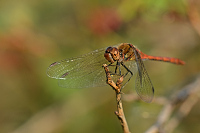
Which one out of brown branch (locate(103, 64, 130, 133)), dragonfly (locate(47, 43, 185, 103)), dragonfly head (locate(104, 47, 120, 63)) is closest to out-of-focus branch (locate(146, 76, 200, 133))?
dragonfly (locate(47, 43, 185, 103))

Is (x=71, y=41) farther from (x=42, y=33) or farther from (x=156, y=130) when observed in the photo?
(x=156, y=130)

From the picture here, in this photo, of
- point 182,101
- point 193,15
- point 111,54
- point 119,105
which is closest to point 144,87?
point 111,54

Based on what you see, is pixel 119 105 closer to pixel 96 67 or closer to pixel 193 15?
pixel 96 67

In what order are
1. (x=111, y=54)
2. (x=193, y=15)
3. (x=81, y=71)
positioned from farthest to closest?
(x=193, y=15) → (x=81, y=71) → (x=111, y=54)

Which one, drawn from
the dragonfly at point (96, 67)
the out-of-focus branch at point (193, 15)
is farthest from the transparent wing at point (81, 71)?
the out-of-focus branch at point (193, 15)

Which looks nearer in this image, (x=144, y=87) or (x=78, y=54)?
(x=144, y=87)
